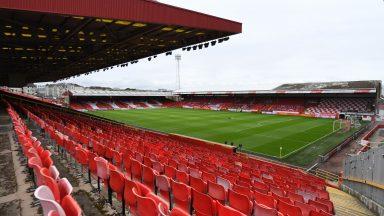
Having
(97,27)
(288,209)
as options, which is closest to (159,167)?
(288,209)

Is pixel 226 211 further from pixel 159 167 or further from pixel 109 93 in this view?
pixel 109 93

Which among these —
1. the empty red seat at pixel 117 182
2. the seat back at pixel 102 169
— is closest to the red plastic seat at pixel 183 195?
the empty red seat at pixel 117 182

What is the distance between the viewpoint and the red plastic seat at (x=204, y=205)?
13.7 feet

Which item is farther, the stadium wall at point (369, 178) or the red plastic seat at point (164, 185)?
the stadium wall at point (369, 178)

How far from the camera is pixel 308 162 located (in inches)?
754

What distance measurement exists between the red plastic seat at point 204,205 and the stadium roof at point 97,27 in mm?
9510

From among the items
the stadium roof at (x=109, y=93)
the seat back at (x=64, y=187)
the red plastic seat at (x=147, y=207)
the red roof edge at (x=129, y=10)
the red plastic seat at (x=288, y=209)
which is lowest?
the red plastic seat at (x=288, y=209)

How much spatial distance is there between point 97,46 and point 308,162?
57.7 feet

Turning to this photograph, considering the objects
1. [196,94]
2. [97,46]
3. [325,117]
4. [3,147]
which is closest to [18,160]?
[3,147]

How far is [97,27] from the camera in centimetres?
1559

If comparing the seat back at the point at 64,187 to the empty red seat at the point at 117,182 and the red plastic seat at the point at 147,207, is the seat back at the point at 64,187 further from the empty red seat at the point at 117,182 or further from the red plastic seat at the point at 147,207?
the empty red seat at the point at 117,182

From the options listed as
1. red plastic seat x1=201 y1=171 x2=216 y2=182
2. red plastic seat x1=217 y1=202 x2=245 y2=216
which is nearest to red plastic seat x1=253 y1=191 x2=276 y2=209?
red plastic seat x1=201 y1=171 x2=216 y2=182

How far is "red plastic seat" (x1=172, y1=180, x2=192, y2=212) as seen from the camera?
15.2 ft

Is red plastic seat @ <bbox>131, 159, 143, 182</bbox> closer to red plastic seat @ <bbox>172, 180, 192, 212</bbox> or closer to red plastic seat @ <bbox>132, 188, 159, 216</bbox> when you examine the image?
red plastic seat @ <bbox>172, 180, 192, 212</bbox>
